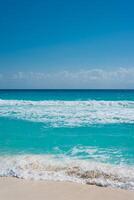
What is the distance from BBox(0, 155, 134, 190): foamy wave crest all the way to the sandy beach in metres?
0.26

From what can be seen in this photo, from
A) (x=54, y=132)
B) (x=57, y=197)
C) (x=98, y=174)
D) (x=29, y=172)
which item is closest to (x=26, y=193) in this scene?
(x=57, y=197)

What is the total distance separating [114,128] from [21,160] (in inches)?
191

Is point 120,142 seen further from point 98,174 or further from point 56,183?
point 56,183

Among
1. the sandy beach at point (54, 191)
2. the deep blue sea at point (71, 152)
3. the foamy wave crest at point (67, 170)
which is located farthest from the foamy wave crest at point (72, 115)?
the sandy beach at point (54, 191)

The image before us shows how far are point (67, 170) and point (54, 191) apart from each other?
118 centimetres

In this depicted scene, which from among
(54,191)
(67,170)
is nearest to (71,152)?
(67,170)

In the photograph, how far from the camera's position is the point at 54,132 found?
32.4 ft

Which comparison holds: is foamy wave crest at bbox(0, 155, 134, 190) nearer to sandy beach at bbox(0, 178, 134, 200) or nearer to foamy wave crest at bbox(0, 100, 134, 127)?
sandy beach at bbox(0, 178, 134, 200)

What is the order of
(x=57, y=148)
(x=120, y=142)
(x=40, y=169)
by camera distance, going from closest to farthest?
1. (x=40, y=169)
2. (x=57, y=148)
3. (x=120, y=142)

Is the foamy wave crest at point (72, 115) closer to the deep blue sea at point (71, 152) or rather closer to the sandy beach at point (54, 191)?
the deep blue sea at point (71, 152)

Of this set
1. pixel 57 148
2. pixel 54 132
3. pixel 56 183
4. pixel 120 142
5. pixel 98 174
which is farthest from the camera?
pixel 54 132

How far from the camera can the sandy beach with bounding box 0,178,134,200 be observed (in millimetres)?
4352

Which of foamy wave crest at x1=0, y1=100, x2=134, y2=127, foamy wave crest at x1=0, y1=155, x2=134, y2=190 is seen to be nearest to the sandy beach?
foamy wave crest at x1=0, y1=155, x2=134, y2=190

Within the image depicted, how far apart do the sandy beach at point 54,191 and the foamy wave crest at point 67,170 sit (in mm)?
265
